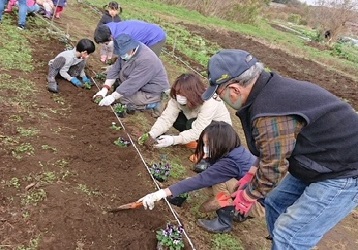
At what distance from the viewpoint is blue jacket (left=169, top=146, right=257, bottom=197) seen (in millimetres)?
3033

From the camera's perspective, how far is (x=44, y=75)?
5.72 m

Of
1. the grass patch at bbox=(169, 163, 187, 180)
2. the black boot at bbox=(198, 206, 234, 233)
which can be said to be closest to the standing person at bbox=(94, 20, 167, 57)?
the grass patch at bbox=(169, 163, 187, 180)

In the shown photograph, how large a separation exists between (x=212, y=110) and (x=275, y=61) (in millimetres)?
9801

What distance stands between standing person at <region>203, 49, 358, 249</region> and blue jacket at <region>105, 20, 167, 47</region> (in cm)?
373

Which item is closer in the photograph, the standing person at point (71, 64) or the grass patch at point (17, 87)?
the grass patch at point (17, 87)

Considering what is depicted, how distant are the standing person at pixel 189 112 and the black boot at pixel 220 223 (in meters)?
1.15

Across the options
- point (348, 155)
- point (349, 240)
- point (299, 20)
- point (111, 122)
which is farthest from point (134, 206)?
point (299, 20)

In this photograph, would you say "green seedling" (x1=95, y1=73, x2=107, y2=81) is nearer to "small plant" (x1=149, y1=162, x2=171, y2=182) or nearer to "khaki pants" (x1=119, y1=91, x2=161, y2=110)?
"khaki pants" (x1=119, y1=91, x2=161, y2=110)

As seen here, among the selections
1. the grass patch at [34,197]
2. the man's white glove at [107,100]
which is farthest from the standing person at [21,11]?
the grass patch at [34,197]

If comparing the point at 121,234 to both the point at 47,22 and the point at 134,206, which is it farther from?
the point at 47,22

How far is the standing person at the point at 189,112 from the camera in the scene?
13.6 ft

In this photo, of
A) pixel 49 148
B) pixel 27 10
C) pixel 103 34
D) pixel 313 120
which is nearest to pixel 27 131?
pixel 49 148

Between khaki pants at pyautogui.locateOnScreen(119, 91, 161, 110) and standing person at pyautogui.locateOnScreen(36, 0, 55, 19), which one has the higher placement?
khaki pants at pyautogui.locateOnScreen(119, 91, 161, 110)

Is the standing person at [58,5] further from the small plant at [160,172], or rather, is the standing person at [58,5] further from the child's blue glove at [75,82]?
the small plant at [160,172]
